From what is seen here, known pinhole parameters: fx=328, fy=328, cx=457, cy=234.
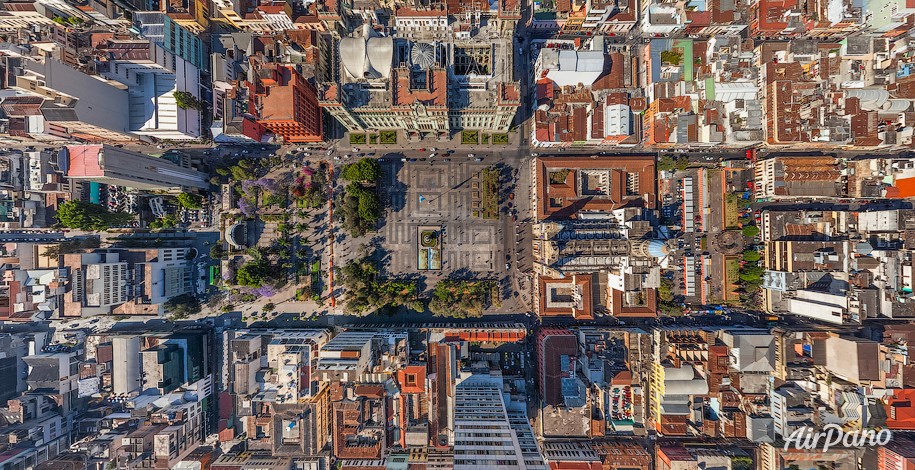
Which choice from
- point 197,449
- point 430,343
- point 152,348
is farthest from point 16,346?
point 430,343

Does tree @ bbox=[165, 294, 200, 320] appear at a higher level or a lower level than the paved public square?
lower

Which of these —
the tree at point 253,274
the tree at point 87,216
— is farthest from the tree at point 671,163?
the tree at point 87,216

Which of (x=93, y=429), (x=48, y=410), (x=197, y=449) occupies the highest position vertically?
(x=48, y=410)

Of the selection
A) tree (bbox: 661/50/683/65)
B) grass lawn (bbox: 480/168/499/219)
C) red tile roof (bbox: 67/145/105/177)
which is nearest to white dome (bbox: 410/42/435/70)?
grass lawn (bbox: 480/168/499/219)

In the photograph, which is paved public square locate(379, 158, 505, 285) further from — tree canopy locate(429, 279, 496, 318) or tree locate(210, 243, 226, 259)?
tree locate(210, 243, 226, 259)

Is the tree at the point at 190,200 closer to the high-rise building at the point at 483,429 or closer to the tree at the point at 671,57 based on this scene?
the high-rise building at the point at 483,429

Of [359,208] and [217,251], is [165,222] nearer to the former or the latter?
[217,251]

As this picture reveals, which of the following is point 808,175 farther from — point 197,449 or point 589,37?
point 197,449
